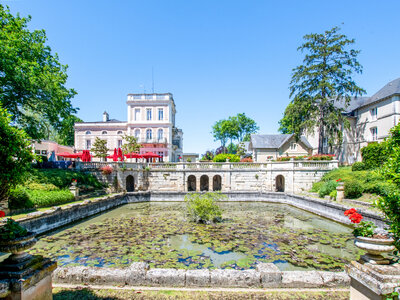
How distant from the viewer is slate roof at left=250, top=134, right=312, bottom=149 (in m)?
32.1

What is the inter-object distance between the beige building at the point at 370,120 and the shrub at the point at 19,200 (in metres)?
26.1

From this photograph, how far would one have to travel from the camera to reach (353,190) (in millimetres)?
13578

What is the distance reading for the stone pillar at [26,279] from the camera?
277 centimetres

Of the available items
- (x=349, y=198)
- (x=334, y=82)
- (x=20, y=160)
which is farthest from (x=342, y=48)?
(x=20, y=160)

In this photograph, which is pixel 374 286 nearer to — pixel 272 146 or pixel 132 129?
pixel 272 146

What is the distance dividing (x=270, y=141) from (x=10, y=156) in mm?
32692

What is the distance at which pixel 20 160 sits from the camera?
11.4ft

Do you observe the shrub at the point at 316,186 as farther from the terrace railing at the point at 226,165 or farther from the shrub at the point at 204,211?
the shrub at the point at 204,211

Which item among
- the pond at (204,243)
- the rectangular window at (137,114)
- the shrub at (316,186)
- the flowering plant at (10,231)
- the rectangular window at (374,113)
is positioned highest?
the rectangular window at (137,114)

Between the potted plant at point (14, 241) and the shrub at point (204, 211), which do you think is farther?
the shrub at point (204, 211)

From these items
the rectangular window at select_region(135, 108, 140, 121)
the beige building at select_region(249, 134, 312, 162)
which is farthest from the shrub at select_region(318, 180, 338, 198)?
the rectangular window at select_region(135, 108, 140, 121)

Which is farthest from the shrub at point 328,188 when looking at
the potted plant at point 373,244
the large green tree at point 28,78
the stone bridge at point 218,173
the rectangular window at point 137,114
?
the rectangular window at point 137,114

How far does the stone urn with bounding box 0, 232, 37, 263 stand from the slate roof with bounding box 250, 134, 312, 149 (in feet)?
103

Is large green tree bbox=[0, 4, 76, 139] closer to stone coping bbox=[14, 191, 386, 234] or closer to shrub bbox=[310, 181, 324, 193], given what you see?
stone coping bbox=[14, 191, 386, 234]
